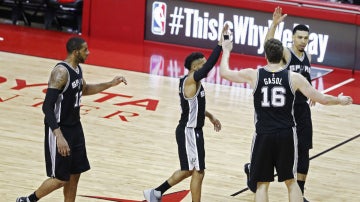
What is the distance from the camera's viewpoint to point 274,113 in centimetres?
802

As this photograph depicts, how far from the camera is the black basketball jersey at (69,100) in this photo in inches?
317

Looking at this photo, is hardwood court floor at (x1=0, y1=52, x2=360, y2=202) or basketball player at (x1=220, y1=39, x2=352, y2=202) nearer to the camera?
basketball player at (x1=220, y1=39, x2=352, y2=202)

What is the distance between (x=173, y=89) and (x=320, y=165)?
3.72m

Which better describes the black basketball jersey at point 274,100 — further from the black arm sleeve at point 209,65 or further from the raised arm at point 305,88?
the black arm sleeve at point 209,65

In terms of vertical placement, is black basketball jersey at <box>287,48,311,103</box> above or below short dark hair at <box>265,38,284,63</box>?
below

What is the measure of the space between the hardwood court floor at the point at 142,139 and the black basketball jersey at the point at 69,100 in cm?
132

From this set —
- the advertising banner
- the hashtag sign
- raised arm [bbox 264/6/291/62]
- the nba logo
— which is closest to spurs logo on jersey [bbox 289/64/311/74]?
raised arm [bbox 264/6/291/62]

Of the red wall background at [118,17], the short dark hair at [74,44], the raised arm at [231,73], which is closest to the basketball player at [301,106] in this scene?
the raised arm at [231,73]

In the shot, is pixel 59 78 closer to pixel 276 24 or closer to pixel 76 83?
pixel 76 83

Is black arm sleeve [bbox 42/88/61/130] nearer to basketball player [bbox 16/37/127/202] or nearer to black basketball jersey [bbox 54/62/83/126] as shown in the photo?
basketball player [bbox 16/37/127/202]

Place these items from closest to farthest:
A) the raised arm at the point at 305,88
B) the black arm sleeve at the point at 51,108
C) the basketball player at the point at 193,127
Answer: the black arm sleeve at the point at 51,108, the raised arm at the point at 305,88, the basketball player at the point at 193,127

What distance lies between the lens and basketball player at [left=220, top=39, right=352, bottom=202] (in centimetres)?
796

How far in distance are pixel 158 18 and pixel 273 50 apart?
30.3ft

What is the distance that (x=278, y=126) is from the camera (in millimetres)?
8023
